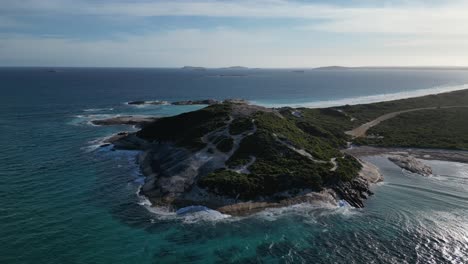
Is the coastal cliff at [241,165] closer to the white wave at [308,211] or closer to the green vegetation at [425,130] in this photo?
the white wave at [308,211]

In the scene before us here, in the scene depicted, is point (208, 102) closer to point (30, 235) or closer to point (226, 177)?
point (226, 177)

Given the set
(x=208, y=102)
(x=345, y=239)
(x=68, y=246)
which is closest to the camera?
(x=68, y=246)

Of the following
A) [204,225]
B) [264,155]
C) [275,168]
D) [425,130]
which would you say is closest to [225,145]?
[264,155]

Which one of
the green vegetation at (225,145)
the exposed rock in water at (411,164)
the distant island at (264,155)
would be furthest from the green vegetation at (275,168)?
the exposed rock in water at (411,164)

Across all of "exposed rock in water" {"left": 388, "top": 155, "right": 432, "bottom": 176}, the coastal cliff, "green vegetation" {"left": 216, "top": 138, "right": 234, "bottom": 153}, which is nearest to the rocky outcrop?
the coastal cliff

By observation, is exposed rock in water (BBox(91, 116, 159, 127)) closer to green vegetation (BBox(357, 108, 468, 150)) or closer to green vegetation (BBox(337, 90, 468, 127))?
green vegetation (BBox(357, 108, 468, 150))

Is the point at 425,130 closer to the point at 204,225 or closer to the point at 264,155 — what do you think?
the point at 264,155

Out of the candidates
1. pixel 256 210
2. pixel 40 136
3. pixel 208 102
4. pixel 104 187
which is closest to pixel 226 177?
pixel 256 210

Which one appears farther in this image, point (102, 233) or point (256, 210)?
point (256, 210)
